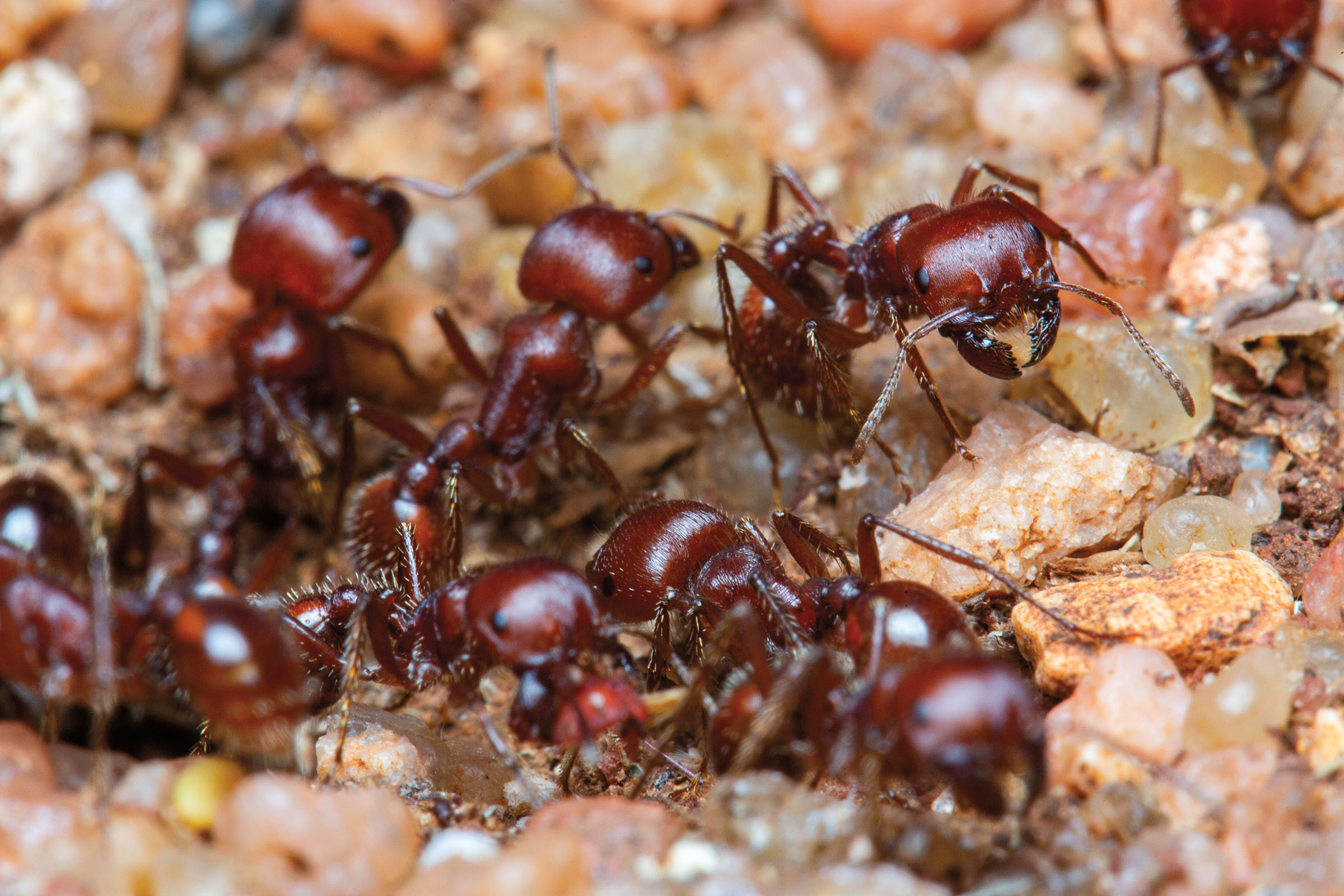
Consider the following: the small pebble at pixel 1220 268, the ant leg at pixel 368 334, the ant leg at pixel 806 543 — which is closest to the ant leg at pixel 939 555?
the ant leg at pixel 806 543

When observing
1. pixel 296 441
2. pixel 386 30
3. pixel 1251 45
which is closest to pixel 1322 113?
pixel 1251 45

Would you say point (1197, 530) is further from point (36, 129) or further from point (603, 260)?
point (36, 129)

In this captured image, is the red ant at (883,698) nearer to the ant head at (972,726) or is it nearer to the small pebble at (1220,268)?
the ant head at (972,726)

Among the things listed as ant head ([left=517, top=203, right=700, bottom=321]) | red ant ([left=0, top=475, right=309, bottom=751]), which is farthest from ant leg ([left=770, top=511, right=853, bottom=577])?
red ant ([left=0, top=475, right=309, bottom=751])

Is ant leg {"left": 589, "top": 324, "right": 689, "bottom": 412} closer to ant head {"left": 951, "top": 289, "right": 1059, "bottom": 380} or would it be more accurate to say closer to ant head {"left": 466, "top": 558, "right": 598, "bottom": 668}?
ant head {"left": 951, "top": 289, "right": 1059, "bottom": 380}

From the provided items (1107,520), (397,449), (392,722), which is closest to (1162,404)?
(1107,520)

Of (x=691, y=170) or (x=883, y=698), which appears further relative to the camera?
(x=691, y=170)

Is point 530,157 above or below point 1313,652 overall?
above
